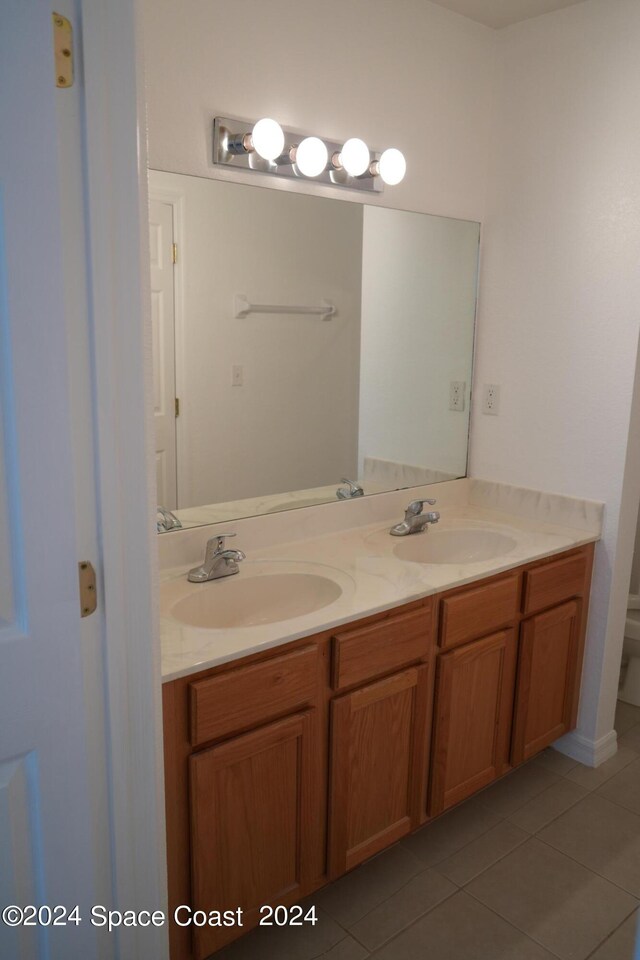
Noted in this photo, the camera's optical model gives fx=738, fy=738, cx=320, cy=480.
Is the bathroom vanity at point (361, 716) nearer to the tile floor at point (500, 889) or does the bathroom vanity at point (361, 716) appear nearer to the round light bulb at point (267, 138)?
the tile floor at point (500, 889)

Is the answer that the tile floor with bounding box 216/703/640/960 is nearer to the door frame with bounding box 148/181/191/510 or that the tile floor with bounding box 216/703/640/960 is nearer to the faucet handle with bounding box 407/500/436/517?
the faucet handle with bounding box 407/500/436/517

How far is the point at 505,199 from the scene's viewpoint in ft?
8.27

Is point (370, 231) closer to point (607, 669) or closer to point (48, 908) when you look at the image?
point (607, 669)

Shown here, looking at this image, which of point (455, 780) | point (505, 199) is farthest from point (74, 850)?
point (505, 199)

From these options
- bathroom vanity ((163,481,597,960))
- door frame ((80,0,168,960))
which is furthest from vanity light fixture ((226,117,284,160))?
bathroom vanity ((163,481,597,960))

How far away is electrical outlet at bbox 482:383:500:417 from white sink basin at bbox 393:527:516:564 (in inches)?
18.7

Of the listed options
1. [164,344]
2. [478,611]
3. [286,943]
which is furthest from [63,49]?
[286,943]

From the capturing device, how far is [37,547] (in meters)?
1.12

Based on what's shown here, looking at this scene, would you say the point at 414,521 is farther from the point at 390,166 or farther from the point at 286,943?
the point at 286,943

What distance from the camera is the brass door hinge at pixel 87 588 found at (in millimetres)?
1178

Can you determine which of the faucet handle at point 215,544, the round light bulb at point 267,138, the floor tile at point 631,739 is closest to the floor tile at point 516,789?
the floor tile at point 631,739

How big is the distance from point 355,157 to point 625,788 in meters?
2.13

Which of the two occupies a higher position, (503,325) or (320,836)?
(503,325)

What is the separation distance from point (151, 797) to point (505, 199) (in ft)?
7.07
